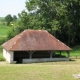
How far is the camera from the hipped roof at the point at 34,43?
39.2m

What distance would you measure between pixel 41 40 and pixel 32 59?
138 inches

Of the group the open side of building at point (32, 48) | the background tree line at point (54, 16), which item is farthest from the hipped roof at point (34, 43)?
the background tree line at point (54, 16)

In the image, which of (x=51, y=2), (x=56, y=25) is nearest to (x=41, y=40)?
(x=56, y=25)

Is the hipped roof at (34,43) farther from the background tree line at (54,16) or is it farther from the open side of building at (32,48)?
the background tree line at (54,16)

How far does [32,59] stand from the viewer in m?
39.9

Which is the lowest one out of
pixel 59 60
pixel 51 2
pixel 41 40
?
pixel 59 60

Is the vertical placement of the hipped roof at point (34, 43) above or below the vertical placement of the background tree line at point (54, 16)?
below

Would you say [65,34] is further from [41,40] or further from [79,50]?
[41,40]

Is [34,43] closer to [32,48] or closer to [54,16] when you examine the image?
[32,48]

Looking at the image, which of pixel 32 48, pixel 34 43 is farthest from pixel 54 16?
pixel 32 48

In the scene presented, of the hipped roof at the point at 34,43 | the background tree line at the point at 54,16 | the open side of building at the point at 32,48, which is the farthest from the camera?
the background tree line at the point at 54,16

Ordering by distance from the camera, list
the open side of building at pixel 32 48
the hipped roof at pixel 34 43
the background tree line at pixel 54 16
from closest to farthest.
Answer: the open side of building at pixel 32 48
the hipped roof at pixel 34 43
the background tree line at pixel 54 16

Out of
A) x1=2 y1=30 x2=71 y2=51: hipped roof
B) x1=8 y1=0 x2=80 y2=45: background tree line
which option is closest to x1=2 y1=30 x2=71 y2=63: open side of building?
x1=2 y1=30 x2=71 y2=51: hipped roof

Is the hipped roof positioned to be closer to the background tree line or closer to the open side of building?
the open side of building
